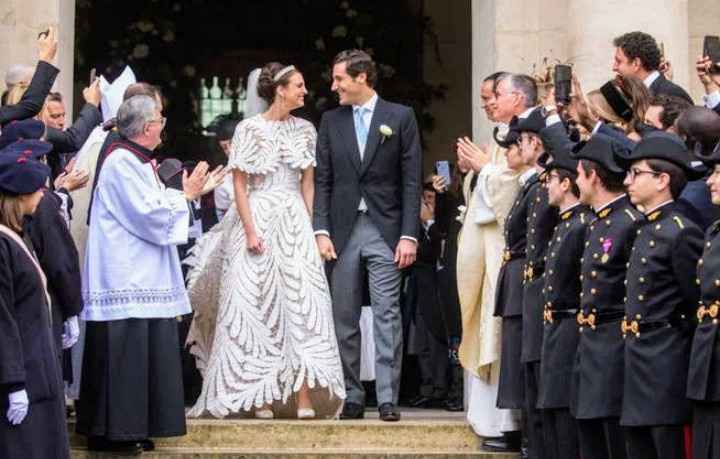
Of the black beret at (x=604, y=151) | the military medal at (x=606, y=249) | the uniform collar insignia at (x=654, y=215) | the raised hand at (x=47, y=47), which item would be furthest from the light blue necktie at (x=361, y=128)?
the uniform collar insignia at (x=654, y=215)

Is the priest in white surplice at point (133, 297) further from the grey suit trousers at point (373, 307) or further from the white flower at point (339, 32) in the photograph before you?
the white flower at point (339, 32)

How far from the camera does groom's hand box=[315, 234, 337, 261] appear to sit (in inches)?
435

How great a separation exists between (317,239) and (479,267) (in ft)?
3.37

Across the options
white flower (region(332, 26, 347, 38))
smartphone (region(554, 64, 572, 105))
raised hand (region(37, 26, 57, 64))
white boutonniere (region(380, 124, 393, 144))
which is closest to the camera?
smartphone (region(554, 64, 572, 105))

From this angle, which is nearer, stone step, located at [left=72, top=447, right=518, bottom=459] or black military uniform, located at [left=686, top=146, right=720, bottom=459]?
black military uniform, located at [left=686, top=146, right=720, bottom=459]

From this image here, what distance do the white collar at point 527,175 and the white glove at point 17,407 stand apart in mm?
3019

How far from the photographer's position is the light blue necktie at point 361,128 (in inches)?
441

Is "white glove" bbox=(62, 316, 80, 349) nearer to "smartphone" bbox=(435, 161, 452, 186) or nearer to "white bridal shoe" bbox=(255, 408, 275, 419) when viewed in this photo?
"white bridal shoe" bbox=(255, 408, 275, 419)

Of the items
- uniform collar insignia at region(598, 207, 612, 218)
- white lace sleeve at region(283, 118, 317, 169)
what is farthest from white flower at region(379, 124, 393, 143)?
uniform collar insignia at region(598, 207, 612, 218)

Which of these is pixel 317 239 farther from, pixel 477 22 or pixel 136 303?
pixel 477 22

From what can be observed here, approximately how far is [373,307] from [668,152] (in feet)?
10.2

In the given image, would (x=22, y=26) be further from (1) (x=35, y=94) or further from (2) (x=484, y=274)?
(2) (x=484, y=274)

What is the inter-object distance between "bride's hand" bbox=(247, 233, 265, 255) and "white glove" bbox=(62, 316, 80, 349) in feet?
4.88

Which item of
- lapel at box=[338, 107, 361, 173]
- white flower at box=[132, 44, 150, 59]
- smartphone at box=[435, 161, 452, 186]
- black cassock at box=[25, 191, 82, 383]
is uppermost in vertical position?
white flower at box=[132, 44, 150, 59]
